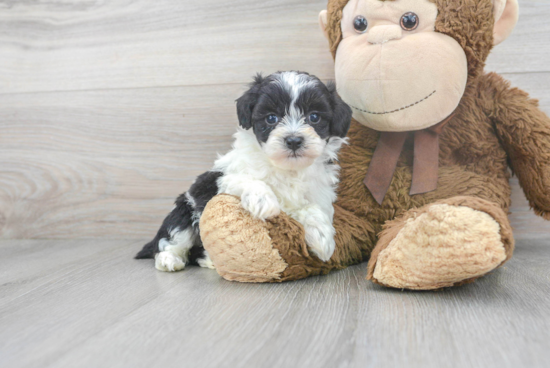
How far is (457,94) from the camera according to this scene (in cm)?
146

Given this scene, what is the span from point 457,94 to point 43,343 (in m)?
1.32

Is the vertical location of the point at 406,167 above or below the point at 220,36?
below

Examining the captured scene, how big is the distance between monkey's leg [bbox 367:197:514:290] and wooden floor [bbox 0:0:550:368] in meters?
0.05

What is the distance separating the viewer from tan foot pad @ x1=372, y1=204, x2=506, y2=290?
110cm

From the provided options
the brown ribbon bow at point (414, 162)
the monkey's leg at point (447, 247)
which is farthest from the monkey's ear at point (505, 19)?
the monkey's leg at point (447, 247)

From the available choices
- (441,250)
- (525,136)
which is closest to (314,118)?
(441,250)

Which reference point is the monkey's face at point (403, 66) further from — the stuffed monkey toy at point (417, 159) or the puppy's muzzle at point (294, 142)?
the puppy's muzzle at point (294, 142)

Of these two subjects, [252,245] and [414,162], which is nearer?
[252,245]

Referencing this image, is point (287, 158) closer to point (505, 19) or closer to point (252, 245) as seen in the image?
point (252, 245)

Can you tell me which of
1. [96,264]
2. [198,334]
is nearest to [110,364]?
[198,334]

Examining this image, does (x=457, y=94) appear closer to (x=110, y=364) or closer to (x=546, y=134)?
(x=546, y=134)

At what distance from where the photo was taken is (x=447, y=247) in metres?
1.12

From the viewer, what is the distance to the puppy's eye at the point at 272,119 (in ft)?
4.51

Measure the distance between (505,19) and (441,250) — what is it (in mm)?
850
